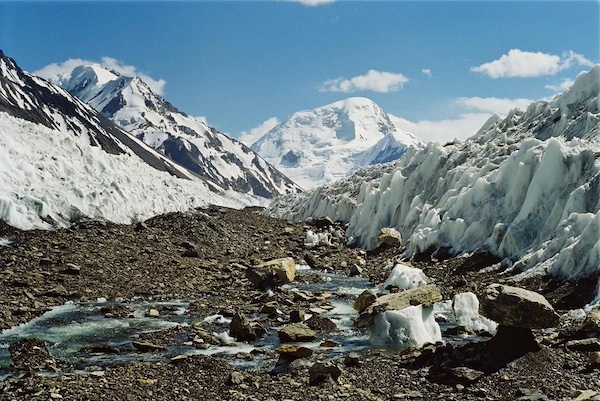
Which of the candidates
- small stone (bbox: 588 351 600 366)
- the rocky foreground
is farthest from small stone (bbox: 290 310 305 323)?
small stone (bbox: 588 351 600 366)

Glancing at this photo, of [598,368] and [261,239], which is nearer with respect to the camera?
[598,368]

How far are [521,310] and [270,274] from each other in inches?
647

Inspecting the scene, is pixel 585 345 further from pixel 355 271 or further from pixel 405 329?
pixel 355 271

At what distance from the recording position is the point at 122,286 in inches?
1072

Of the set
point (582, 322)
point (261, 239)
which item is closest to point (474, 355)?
point (582, 322)

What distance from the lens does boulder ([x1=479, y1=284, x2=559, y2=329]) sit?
50.1ft

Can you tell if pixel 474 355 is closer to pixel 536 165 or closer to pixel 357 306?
pixel 357 306

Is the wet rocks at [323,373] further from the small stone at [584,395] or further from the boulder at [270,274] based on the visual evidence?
the boulder at [270,274]

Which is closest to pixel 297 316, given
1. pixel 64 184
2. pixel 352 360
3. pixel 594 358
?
pixel 352 360

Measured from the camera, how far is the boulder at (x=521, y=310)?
15.3m

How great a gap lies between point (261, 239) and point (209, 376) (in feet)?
113

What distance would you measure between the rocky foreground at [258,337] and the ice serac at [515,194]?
163 cm

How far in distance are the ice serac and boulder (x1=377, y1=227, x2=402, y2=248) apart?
70 centimetres

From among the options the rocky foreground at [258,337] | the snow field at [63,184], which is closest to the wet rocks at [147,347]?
the rocky foreground at [258,337]
